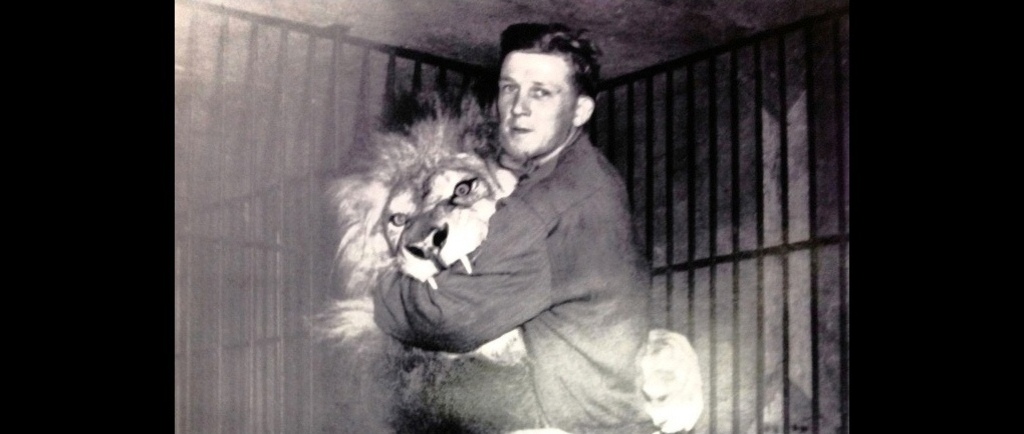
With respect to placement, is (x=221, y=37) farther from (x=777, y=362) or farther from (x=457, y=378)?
(x=777, y=362)

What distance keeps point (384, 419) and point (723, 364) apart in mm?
1442

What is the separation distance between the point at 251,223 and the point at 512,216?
1.04 meters

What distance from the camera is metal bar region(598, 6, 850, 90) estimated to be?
5.87 meters

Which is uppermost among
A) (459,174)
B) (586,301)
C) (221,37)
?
(221,37)

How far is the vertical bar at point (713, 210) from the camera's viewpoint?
5.80 m

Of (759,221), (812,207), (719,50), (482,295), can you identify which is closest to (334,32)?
(482,295)

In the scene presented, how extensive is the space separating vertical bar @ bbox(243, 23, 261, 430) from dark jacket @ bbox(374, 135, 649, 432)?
19.7 inches

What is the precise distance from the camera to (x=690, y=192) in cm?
587

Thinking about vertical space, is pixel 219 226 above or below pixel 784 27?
below

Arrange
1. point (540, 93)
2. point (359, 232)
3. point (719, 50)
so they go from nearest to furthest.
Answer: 1. point (359, 232)
2. point (540, 93)
3. point (719, 50)

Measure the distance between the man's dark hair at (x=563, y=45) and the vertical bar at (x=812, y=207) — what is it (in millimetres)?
929

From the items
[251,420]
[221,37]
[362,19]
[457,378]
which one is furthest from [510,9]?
[251,420]

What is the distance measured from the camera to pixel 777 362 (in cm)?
583

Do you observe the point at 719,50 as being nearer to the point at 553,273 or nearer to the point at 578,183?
the point at 578,183
